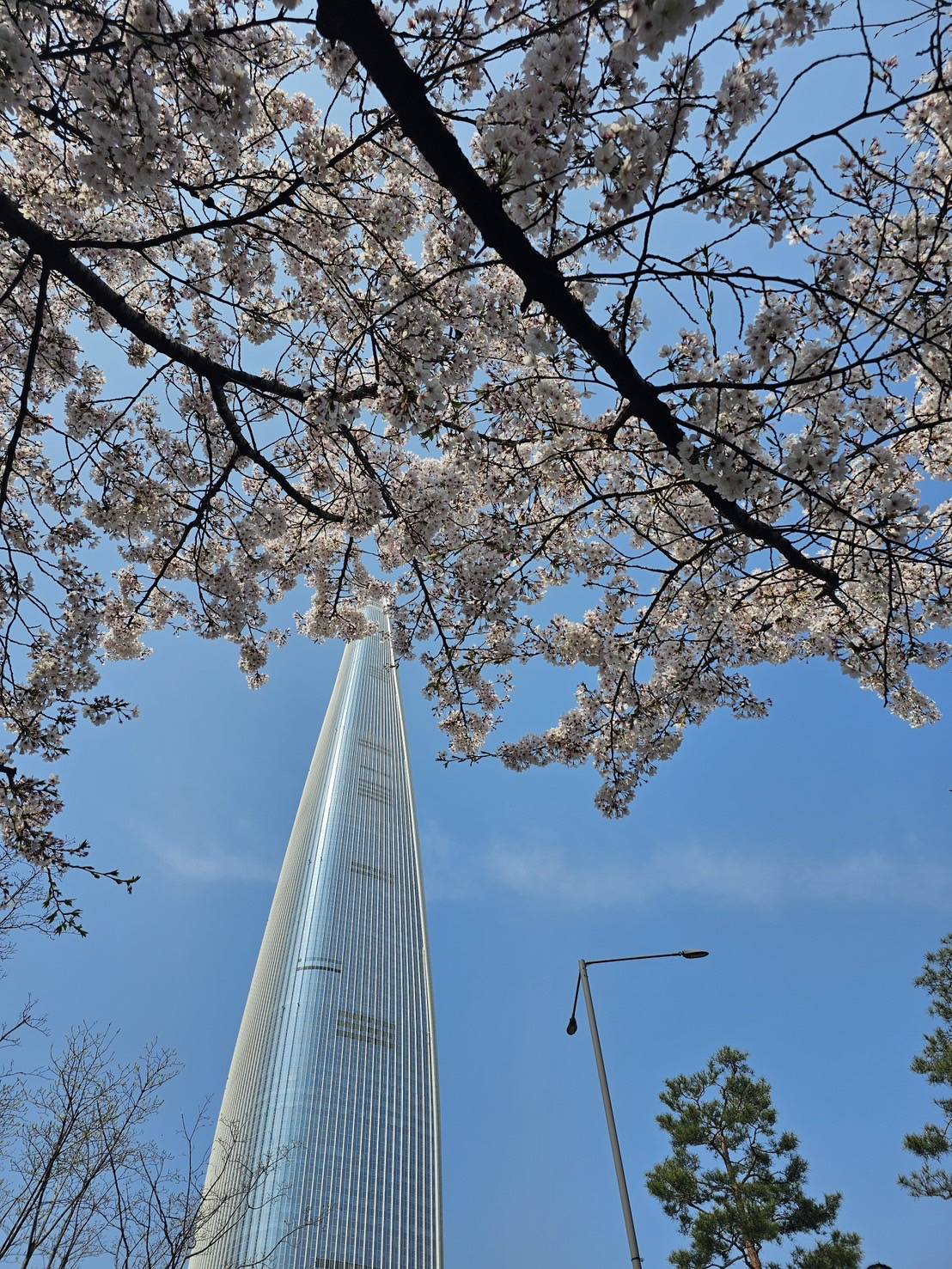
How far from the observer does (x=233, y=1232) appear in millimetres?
33750

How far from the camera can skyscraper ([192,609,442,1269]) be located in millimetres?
34250

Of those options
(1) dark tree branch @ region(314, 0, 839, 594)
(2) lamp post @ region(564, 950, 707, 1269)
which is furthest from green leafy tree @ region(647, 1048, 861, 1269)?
(1) dark tree branch @ region(314, 0, 839, 594)

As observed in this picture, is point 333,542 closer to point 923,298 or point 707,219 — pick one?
point 707,219

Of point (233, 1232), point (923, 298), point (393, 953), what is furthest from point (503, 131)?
point (393, 953)

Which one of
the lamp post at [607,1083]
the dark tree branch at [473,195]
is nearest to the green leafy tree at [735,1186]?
the lamp post at [607,1083]

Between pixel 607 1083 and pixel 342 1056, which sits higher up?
pixel 342 1056

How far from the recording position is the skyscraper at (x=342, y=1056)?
34.2 m

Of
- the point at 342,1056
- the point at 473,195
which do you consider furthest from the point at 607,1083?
the point at 342,1056

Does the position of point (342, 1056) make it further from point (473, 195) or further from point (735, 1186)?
point (473, 195)

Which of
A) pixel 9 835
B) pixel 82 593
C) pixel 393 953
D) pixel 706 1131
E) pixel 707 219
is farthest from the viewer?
pixel 393 953

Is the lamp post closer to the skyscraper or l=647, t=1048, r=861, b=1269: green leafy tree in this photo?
l=647, t=1048, r=861, b=1269: green leafy tree

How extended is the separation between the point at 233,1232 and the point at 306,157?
147ft

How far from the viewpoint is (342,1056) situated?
39.1 m

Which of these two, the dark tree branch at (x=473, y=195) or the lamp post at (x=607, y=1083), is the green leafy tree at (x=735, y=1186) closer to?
the lamp post at (x=607, y=1083)
